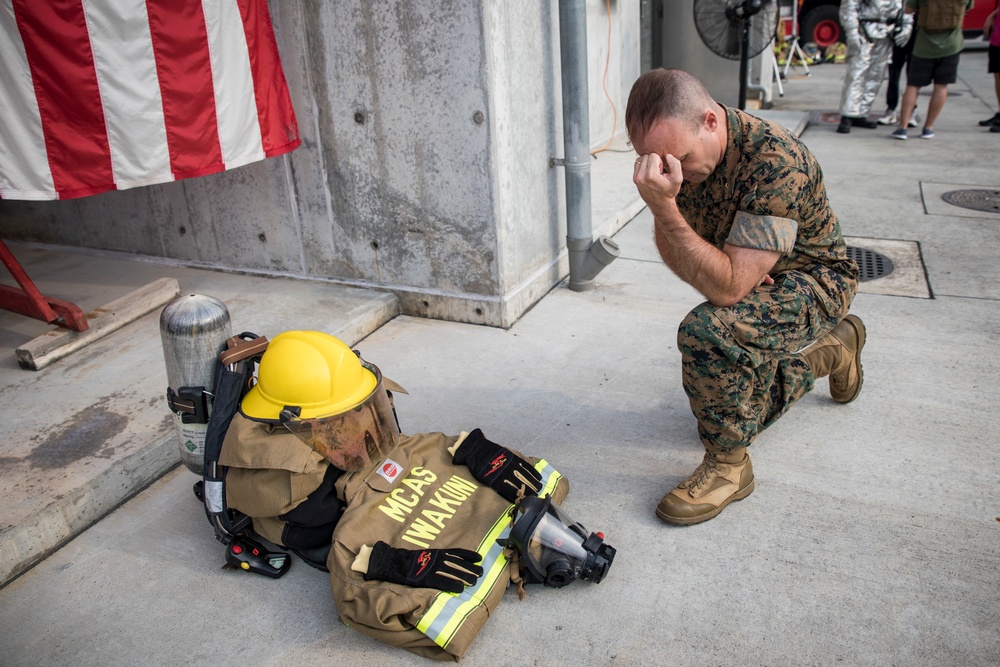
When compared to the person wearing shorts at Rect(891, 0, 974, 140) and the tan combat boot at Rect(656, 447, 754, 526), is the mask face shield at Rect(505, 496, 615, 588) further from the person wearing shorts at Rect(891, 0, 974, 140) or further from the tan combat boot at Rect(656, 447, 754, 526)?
the person wearing shorts at Rect(891, 0, 974, 140)

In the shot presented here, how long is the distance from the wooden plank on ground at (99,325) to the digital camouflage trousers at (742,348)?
2.90 metres

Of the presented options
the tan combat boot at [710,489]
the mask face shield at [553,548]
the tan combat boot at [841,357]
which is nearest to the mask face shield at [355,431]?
the mask face shield at [553,548]

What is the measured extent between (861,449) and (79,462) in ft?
9.43

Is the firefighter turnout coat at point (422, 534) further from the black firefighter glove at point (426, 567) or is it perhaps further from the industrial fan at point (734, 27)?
the industrial fan at point (734, 27)

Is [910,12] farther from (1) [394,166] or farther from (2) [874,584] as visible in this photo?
(2) [874,584]

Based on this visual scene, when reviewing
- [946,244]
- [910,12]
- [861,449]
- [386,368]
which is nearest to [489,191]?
[386,368]

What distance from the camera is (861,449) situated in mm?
2805

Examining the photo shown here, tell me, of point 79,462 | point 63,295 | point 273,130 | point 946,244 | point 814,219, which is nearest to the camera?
point 814,219

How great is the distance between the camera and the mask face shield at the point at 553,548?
85.7 inches

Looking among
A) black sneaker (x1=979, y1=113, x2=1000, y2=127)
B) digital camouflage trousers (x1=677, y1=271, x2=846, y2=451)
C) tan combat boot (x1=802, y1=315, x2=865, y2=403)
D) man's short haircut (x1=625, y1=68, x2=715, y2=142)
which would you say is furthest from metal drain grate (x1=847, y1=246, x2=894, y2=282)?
black sneaker (x1=979, y1=113, x2=1000, y2=127)

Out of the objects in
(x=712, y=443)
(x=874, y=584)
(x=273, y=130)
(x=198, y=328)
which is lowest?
(x=874, y=584)

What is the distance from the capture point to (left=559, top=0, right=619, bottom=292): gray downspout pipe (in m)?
3.85

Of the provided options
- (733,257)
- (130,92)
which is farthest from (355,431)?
(130,92)

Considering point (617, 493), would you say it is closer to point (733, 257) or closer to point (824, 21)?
point (733, 257)
